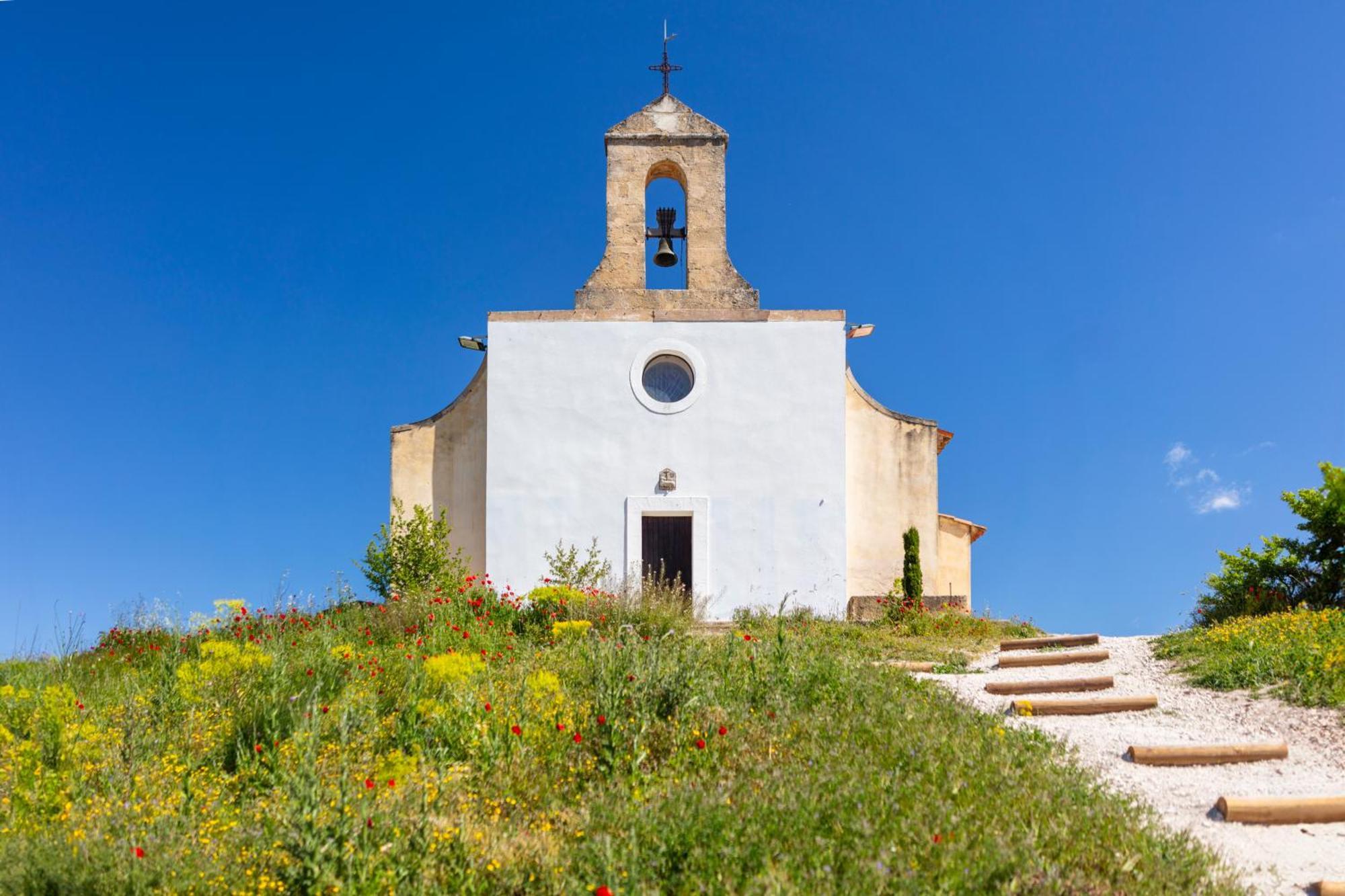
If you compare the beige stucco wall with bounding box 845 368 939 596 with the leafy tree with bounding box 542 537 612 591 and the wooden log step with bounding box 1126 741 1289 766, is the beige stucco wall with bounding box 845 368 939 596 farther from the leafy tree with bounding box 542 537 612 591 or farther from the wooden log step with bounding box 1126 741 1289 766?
the wooden log step with bounding box 1126 741 1289 766

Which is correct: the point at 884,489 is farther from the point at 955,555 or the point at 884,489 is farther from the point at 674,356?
the point at 674,356

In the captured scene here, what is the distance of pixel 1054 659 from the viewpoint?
1092 centimetres

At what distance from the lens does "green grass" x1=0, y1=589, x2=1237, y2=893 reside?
4.11 m

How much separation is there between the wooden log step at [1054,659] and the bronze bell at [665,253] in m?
8.56

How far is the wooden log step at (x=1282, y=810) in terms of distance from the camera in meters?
5.92

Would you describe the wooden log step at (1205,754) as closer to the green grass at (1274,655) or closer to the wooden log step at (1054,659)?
the green grass at (1274,655)

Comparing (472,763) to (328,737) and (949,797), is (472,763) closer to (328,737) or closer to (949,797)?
(328,737)

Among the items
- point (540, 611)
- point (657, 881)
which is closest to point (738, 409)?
point (540, 611)

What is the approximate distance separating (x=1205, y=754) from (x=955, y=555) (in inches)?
395

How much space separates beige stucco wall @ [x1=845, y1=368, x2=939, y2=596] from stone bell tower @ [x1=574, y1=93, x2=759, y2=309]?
2902 millimetres

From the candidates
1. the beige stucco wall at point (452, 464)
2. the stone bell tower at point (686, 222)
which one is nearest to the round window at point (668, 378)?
the stone bell tower at point (686, 222)

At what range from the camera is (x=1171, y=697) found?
907cm

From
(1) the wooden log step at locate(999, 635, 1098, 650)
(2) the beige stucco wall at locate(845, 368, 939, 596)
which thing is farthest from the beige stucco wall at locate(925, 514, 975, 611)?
(1) the wooden log step at locate(999, 635, 1098, 650)

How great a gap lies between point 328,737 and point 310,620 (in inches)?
225
